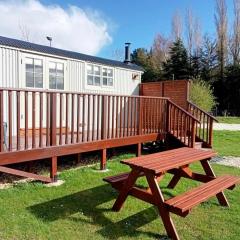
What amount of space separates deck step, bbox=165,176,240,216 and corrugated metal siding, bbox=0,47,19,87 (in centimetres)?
542

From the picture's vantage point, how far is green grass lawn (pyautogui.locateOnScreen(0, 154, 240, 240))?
11.6 ft

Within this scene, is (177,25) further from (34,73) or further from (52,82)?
(34,73)

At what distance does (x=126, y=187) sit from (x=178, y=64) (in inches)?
1103

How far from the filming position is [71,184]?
17.1 feet

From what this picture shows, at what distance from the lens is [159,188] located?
147 inches

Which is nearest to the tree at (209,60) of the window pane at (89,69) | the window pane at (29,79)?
the window pane at (89,69)

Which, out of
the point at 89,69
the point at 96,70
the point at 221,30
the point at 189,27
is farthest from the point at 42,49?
the point at 189,27

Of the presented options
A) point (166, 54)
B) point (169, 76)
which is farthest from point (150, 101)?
point (166, 54)

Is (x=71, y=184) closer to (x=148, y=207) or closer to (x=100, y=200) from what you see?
(x=100, y=200)

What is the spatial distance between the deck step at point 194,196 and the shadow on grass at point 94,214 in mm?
418

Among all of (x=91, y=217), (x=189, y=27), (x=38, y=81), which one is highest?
(x=189, y=27)

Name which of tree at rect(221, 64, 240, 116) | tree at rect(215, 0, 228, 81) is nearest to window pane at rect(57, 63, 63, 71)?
tree at rect(221, 64, 240, 116)

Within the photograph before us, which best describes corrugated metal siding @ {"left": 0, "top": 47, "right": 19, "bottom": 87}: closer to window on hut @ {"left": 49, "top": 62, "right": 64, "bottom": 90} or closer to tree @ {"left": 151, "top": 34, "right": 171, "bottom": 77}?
window on hut @ {"left": 49, "top": 62, "right": 64, "bottom": 90}

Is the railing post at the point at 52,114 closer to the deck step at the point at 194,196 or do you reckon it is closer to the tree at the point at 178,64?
the deck step at the point at 194,196
